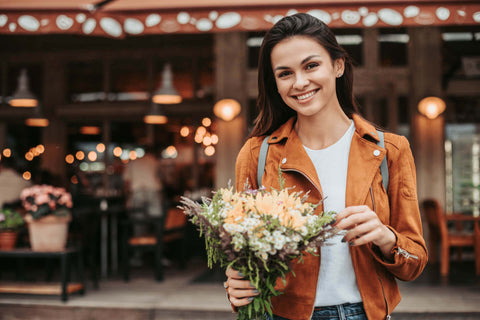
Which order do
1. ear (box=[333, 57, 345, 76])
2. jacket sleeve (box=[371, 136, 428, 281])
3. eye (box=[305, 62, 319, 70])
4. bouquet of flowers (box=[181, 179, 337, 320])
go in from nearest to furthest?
bouquet of flowers (box=[181, 179, 337, 320])
jacket sleeve (box=[371, 136, 428, 281])
eye (box=[305, 62, 319, 70])
ear (box=[333, 57, 345, 76])

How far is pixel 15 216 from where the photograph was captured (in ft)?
18.2

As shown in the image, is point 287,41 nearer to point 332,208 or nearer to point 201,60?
point 332,208

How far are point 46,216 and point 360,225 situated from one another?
444cm

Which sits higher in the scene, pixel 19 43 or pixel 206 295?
pixel 19 43

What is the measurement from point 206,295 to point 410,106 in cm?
401

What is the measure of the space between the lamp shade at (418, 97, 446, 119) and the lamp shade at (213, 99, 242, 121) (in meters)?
2.63

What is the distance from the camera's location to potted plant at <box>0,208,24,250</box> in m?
5.28

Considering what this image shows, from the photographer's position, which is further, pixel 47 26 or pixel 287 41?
pixel 47 26

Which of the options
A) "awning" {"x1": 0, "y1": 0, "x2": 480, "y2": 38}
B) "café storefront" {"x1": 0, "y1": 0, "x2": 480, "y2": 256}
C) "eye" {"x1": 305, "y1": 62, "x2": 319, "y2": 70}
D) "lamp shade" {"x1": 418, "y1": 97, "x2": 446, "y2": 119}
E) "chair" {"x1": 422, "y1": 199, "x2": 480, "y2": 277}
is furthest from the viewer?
"lamp shade" {"x1": 418, "y1": 97, "x2": 446, "y2": 119}

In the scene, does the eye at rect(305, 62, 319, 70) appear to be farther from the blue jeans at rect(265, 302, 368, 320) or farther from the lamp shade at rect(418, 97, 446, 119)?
the lamp shade at rect(418, 97, 446, 119)

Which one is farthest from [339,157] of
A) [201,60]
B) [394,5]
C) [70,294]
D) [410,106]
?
[201,60]

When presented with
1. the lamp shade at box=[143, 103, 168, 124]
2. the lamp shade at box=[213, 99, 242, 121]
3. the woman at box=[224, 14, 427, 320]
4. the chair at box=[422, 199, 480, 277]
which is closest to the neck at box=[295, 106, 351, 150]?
the woman at box=[224, 14, 427, 320]

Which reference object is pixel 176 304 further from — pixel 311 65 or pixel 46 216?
pixel 311 65

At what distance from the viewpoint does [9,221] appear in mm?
5359
